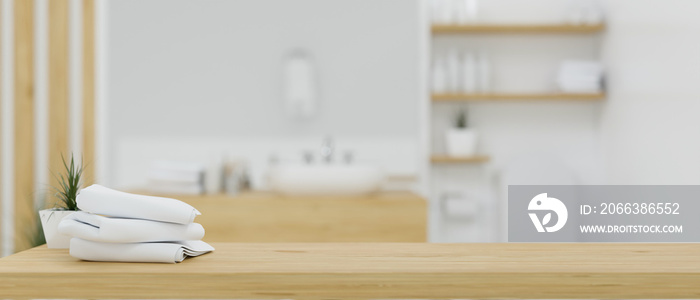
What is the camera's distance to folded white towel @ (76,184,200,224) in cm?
124

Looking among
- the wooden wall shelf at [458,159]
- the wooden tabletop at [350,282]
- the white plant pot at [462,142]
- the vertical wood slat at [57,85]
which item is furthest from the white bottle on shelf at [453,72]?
the wooden tabletop at [350,282]

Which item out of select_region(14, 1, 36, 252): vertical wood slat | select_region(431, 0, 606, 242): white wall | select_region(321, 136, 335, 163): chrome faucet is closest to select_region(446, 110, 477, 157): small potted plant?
select_region(431, 0, 606, 242): white wall

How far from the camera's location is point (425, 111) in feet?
11.0

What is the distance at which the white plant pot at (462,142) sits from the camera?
3.36 meters

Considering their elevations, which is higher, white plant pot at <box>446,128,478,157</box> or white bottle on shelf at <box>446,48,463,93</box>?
white bottle on shelf at <box>446,48,463,93</box>

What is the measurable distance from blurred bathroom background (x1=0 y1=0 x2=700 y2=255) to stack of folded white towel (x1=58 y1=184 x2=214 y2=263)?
6.19 ft

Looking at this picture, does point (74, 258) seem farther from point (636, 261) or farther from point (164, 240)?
point (636, 261)

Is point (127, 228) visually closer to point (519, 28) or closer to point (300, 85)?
point (300, 85)

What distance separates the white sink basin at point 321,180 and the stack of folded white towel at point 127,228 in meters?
1.64

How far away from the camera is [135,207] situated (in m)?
1.24

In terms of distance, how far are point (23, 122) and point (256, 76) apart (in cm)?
111

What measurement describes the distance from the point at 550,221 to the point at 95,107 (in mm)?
2518

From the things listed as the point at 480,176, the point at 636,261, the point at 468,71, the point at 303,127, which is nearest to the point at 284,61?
the point at 303,127

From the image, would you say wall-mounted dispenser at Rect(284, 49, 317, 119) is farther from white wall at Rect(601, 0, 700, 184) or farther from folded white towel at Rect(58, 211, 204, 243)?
folded white towel at Rect(58, 211, 204, 243)
